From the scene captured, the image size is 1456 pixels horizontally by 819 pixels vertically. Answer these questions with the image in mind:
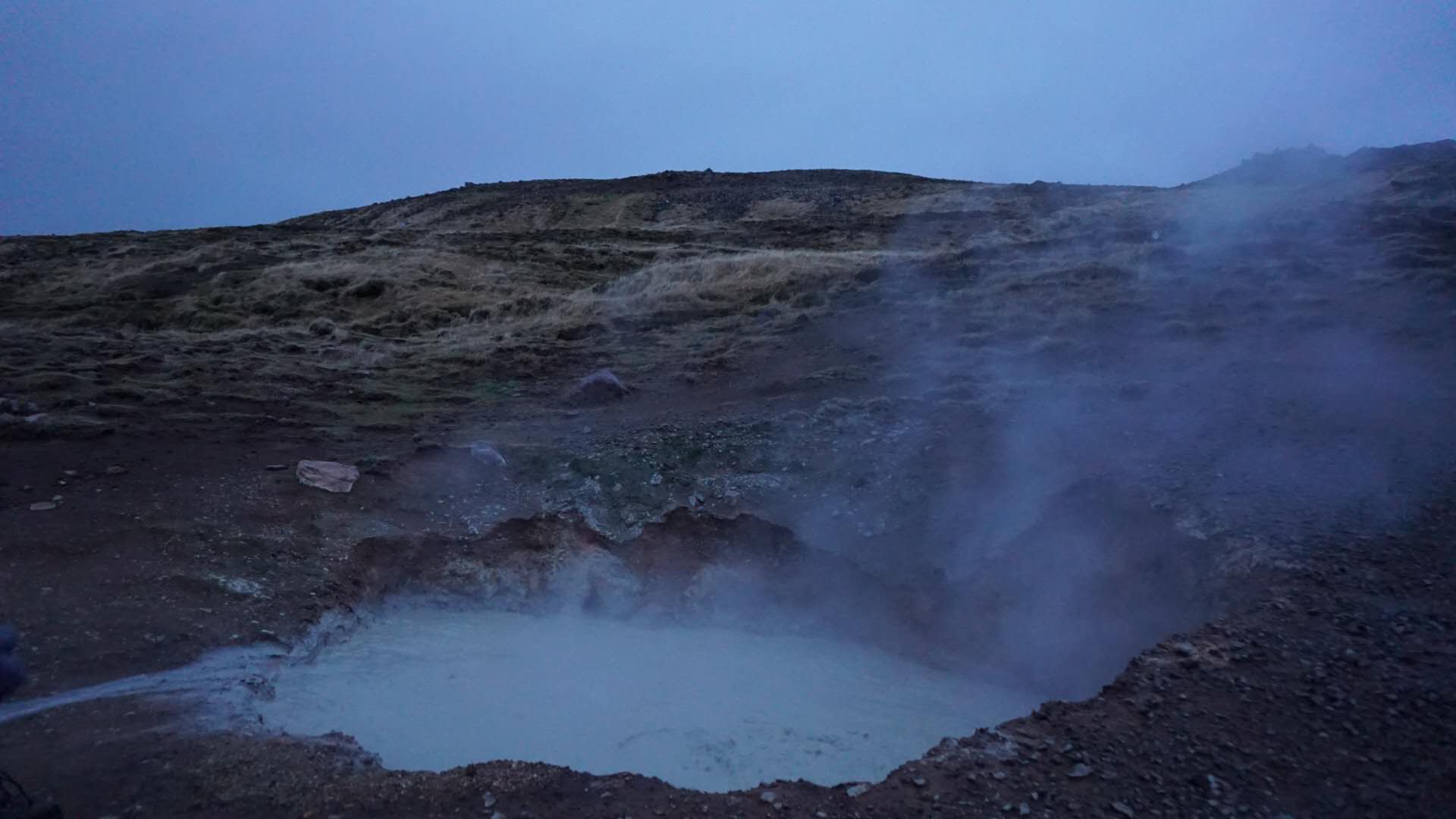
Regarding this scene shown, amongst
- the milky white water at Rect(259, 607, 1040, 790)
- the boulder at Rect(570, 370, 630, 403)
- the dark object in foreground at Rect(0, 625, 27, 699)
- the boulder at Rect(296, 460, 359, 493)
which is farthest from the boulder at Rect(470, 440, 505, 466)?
the dark object in foreground at Rect(0, 625, 27, 699)

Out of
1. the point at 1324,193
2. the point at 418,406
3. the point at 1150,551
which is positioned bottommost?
the point at 1150,551

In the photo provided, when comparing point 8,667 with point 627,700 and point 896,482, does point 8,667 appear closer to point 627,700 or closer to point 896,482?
point 627,700

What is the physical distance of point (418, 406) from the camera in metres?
11.1

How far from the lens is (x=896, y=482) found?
8.53 meters

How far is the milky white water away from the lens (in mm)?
5352

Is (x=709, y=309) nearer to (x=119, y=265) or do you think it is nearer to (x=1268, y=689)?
(x=1268, y=689)

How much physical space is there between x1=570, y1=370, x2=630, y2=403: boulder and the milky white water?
14.2ft

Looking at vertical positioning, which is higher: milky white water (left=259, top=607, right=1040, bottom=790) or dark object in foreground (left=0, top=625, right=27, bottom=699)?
dark object in foreground (left=0, top=625, right=27, bottom=699)

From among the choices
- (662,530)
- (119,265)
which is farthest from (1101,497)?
(119,265)

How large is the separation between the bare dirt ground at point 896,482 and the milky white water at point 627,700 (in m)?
0.52

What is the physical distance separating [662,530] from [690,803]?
12.0 feet

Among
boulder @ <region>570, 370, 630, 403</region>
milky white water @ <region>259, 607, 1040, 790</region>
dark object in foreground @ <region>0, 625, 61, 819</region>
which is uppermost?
boulder @ <region>570, 370, 630, 403</region>

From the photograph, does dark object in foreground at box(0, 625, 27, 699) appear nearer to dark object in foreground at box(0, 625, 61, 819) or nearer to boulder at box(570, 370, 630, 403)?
dark object in foreground at box(0, 625, 61, 819)

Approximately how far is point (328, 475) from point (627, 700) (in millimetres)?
3718
